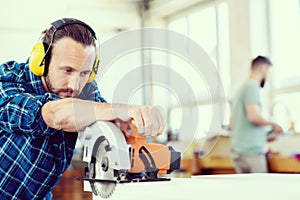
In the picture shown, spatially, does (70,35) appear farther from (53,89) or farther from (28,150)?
(28,150)

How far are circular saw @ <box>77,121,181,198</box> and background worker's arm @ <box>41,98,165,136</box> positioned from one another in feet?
0.06

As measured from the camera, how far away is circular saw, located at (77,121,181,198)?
3.21 ft

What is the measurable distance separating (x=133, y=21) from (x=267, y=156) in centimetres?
197

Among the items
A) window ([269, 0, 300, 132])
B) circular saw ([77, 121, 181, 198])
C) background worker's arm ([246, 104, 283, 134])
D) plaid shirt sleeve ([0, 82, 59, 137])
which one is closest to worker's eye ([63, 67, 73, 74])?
plaid shirt sleeve ([0, 82, 59, 137])

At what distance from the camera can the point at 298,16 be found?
3180mm

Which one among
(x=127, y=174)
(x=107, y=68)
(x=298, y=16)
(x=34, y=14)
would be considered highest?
(x=34, y=14)

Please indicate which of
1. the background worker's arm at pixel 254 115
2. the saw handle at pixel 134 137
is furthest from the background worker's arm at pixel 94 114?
the background worker's arm at pixel 254 115

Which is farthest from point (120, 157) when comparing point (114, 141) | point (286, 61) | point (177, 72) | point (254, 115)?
point (286, 61)

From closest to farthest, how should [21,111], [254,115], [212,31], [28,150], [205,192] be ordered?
[205,192]
[21,111]
[28,150]
[254,115]
[212,31]

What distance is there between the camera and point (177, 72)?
160cm

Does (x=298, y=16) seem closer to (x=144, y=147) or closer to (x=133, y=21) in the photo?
(x=133, y=21)

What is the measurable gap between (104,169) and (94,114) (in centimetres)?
10

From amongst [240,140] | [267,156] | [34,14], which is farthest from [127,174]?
[34,14]

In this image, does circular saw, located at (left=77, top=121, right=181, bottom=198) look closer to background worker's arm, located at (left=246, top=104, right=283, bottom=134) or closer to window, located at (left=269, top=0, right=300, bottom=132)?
background worker's arm, located at (left=246, top=104, right=283, bottom=134)
